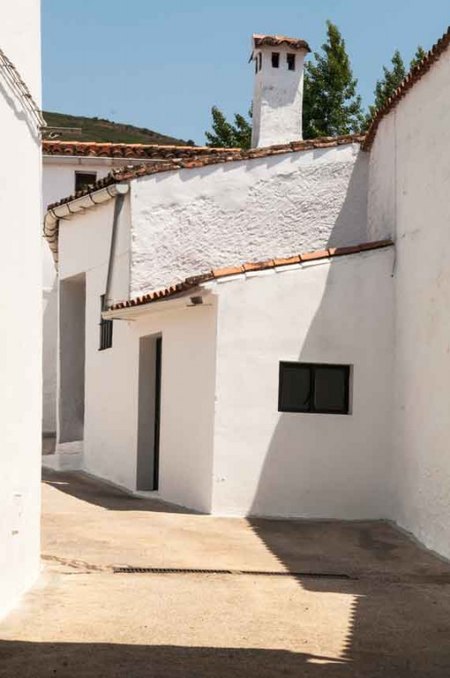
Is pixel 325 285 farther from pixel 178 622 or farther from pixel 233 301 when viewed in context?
pixel 178 622

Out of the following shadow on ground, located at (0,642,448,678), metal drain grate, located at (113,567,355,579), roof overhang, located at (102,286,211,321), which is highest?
roof overhang, located at (102,286,211,321)

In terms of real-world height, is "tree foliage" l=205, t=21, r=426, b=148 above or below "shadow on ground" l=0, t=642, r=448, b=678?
above

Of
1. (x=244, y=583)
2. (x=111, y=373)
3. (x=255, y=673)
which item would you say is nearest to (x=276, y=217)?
(x=111, y=373)

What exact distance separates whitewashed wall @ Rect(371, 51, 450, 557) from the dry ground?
1.95ft

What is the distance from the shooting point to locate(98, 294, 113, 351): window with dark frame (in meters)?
19.3

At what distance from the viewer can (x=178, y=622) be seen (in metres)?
8.80

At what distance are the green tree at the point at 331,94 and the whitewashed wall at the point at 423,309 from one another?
17.6m

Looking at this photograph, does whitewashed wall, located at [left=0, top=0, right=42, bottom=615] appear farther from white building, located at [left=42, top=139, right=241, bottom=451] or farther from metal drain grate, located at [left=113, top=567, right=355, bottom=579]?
white building, located at [left=42, top=139, right=241, bottom=451]

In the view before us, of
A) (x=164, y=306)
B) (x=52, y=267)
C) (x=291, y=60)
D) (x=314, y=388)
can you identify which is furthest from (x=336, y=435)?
(x=52, y=267)

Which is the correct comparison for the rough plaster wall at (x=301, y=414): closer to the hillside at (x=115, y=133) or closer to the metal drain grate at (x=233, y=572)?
the metal drain grate at (x=233, y=572)

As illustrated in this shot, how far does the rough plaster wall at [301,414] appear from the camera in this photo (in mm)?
15203

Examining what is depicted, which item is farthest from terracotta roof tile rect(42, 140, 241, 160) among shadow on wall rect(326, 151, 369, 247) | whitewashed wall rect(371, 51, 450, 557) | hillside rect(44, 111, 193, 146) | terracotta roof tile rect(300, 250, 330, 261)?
hillside rect(44, 111, 193, 146)

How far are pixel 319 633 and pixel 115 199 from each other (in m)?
10.8

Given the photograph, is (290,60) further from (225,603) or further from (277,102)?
(225,603)
